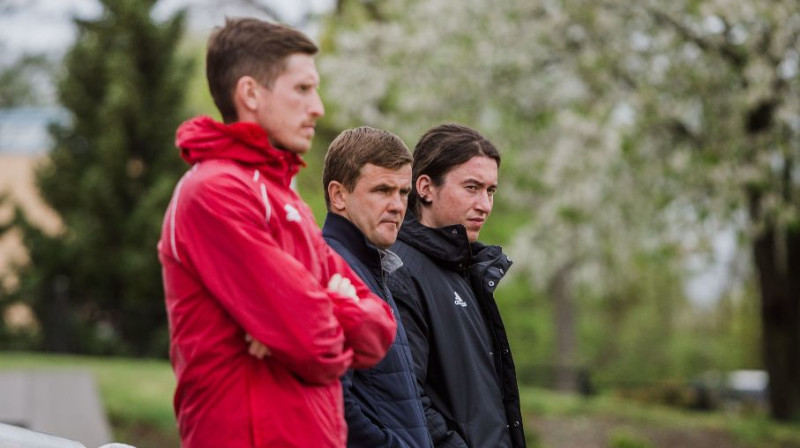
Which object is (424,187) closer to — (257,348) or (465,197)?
(465,197)

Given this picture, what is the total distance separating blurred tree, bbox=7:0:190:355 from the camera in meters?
21.0

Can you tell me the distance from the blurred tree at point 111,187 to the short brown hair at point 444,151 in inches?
653

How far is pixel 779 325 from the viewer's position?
18.8 metres

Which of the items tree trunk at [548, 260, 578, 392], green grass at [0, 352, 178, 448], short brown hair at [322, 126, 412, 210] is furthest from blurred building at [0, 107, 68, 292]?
short brown hair at [322, 126, 412, 210]

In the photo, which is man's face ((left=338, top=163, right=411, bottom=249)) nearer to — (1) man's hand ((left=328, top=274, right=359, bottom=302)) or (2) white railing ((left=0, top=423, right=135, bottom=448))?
(1) man's hand ((left=328, top=274, right=359, bottom=302))

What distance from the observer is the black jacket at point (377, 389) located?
3613 mm

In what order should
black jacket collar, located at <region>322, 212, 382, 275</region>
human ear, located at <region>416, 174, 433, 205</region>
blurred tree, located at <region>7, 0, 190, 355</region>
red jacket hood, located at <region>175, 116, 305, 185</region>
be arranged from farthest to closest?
blurred tree, located at <region>7, 0, 190, 355</region> < human ear, located at <region>416, 174, 433, 205</region> < black jacket collar, located at <region>322, 212, 382, 275</region> < red jacket hood, located at <region>175, 116, 305, 185</region>

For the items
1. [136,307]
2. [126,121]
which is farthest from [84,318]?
[126,121]

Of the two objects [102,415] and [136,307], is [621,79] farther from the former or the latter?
[136,307]

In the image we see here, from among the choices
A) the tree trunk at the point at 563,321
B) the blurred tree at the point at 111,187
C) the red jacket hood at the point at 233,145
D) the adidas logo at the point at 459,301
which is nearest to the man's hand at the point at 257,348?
the red jacket hood at the point at 233,145

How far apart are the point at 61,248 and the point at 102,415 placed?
323 inches

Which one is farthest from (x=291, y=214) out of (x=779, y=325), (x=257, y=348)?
(x=779, y=325)

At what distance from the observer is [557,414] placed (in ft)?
57.5

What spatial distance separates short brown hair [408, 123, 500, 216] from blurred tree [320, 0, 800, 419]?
1067 centimetres
